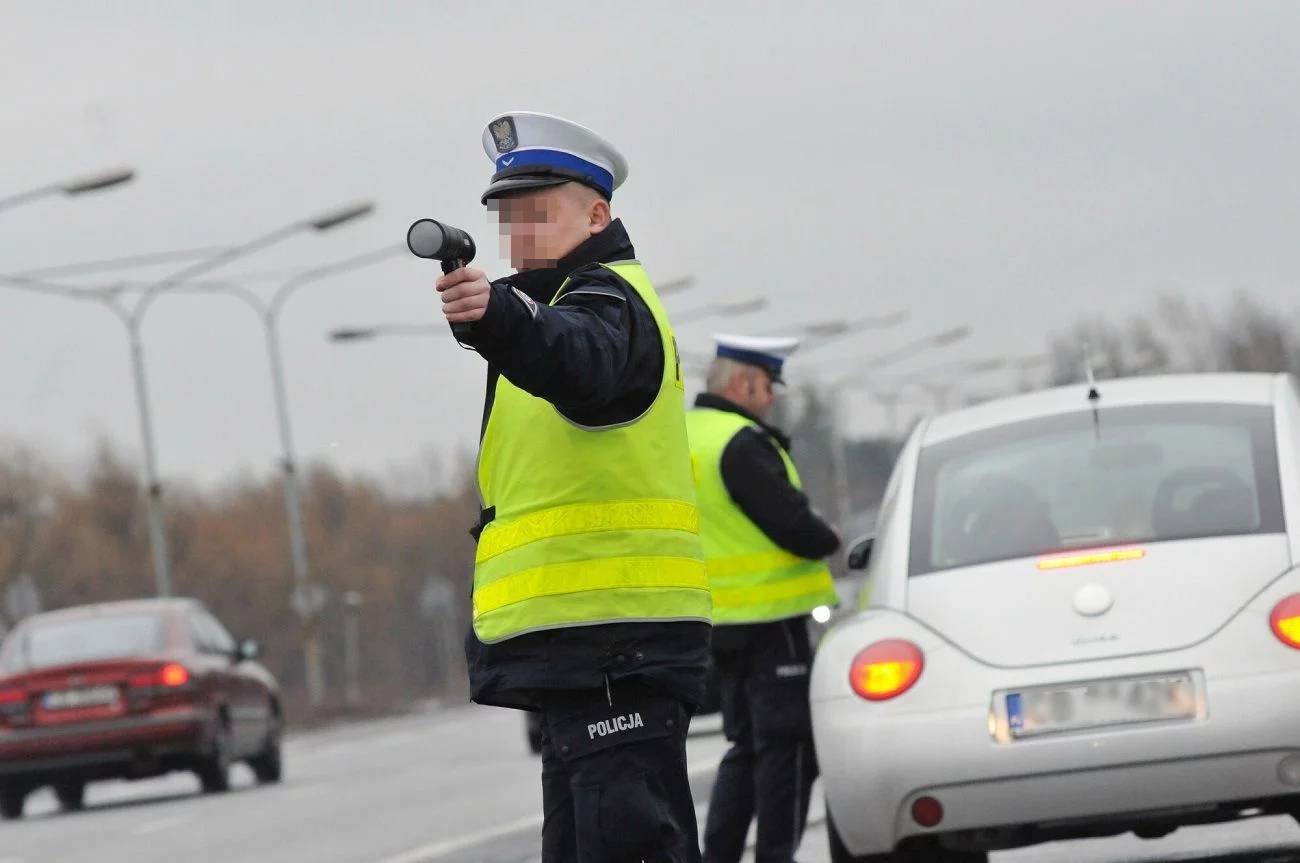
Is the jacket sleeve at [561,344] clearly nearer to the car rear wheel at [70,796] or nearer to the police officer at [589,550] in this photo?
the police officer at [589,550]

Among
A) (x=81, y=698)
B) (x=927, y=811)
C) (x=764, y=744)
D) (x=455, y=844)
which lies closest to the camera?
(x=927, y=811)

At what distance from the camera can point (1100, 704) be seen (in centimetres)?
741

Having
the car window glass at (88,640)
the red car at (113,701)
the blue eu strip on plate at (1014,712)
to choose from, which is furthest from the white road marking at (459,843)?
the car window glass at (88,640)

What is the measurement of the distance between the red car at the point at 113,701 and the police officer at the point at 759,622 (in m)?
12.6

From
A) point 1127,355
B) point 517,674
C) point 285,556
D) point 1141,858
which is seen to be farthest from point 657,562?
point 1127,355

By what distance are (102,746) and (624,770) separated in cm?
1626

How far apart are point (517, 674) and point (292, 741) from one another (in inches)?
1489

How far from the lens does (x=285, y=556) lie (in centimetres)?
12612

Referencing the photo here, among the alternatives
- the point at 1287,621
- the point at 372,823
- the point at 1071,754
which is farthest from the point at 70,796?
the point at 1287,621

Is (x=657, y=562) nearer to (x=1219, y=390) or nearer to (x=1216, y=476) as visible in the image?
(x=1216, y=476)

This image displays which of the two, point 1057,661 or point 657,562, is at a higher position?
point 657,562

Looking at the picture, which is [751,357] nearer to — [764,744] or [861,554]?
[861,554]

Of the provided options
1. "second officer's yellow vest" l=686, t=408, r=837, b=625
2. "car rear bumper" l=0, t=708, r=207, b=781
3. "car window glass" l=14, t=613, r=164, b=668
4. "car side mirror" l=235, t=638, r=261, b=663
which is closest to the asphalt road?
"car rear bumper" l=0, t=708, r=207, b=781

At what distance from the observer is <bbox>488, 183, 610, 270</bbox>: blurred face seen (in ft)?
17.8
